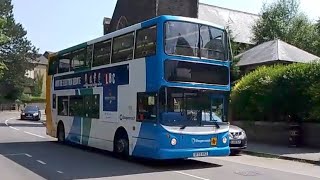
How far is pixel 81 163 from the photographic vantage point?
13891 millimetres

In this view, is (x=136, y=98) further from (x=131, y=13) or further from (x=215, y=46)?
(x=131, y=13)

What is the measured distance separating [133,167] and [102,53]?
16.6 ft

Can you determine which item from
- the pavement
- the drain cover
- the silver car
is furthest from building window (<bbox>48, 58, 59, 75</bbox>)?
the drain cover

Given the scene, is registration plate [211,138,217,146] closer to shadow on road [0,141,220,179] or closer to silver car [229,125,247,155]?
shadow on road [0,141,220,179]

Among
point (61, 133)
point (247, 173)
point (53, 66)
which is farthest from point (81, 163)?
point (53, 66)

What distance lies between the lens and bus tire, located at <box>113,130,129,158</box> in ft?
48.0

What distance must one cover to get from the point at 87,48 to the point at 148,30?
16.3ft

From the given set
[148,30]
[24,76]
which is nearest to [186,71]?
[148,30]

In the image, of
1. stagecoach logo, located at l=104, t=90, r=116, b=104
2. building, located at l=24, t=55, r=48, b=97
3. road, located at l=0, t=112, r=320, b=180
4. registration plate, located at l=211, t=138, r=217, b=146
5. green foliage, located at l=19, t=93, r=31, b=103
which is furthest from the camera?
building, located at l=24, t=55, r=48, b=97

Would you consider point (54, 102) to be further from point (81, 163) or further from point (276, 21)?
point (276, 21)

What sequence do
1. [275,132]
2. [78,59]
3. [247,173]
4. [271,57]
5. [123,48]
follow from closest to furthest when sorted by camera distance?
[247,173]
[123,48]
[78,59]
[275,132]
[271,57]

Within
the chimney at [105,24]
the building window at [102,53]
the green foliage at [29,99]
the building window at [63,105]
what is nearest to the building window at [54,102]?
the building window at [63,105]

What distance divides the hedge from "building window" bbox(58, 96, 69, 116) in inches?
366

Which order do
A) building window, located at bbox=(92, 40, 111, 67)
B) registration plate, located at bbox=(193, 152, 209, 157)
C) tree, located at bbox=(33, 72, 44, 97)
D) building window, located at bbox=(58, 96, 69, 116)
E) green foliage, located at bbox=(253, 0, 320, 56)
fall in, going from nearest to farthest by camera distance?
1. registration plate, located at bbox=(193, 152, 209, 157)
2. building window, located at bbox=(92, 40, 111, 67)
3. building window, located at bbox=(58, 96, 69, 116)
4. green foliage, located at bbox=(253, 0, 320, 56)
5. tree, located at bbox=(33, 72, 44, 97)
